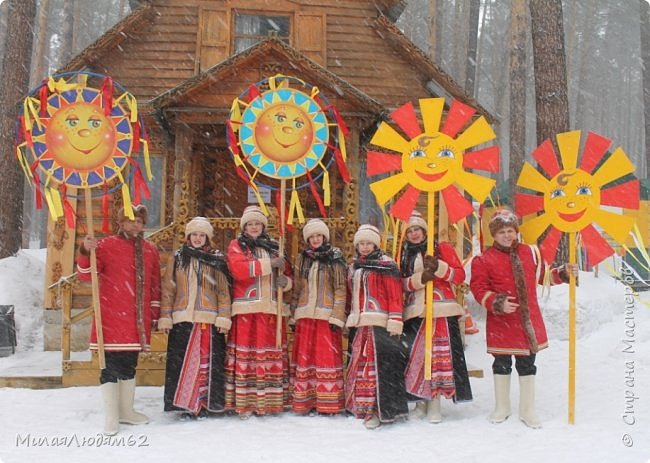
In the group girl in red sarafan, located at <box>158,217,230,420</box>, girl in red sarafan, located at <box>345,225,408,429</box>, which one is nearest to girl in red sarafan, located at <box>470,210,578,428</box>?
girl in red sarafan, located at <box>345,225,408,429</box>

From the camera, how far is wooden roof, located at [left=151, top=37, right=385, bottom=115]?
6621 millimetres

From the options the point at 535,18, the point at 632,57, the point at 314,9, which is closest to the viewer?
the point at 535,18

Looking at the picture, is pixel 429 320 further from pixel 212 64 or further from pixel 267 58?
pixel 212 64

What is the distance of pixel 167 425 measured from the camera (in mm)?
4398

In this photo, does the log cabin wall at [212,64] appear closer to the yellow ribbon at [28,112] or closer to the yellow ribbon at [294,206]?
the yellow ribbon at [294,206]

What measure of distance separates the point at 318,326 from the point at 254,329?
0.54 m

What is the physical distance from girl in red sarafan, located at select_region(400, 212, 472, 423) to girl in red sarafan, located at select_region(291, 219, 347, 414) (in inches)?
22.6

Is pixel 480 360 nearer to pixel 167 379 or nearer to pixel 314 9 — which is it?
pixel 167 379

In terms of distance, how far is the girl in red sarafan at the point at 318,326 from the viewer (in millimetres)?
4590

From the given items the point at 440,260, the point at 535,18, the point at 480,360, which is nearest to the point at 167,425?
the point at 440,260

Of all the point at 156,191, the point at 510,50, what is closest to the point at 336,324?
the point at 156,191

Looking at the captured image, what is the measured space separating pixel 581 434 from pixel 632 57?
101 feet

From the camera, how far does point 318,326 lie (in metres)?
4.65

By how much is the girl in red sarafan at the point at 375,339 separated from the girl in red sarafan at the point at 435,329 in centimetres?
12
